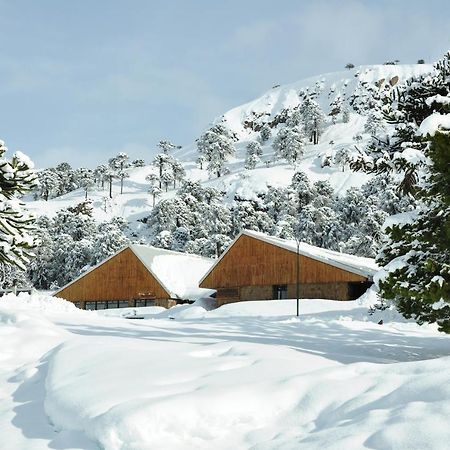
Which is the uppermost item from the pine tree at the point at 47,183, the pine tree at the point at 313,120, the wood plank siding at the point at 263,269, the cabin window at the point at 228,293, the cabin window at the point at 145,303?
the pine tree at the point at 313,120

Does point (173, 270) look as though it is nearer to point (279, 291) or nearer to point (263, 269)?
point (263, 269)

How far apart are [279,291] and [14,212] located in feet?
95.0

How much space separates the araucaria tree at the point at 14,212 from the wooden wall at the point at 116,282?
1330 inches

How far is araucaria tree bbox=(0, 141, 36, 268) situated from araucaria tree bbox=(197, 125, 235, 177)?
4896 inches

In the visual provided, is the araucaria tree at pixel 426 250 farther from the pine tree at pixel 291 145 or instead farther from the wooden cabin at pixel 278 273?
the pine tree at pixel 291 145

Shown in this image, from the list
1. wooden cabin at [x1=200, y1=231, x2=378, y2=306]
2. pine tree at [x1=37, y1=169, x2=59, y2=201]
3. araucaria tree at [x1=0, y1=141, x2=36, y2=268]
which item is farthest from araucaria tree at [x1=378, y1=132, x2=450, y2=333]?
pine tree at [x1=37, y1=169, x2=59, y2=201]

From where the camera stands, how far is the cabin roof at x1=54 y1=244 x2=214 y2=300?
170ft

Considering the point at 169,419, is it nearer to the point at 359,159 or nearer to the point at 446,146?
the point at 446,146

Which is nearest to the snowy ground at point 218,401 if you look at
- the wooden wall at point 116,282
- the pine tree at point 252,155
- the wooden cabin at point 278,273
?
the wooden cabin at point 278,273

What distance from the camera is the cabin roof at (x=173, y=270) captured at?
170 ft

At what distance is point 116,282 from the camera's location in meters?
53.1

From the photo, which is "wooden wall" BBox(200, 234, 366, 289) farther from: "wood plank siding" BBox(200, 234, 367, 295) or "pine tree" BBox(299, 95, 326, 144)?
"pine tree" BBox(299, 95, 326, 144)

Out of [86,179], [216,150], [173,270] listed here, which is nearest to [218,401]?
[173,270]

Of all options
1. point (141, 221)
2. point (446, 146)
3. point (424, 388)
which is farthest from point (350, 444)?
point (141, 221)
